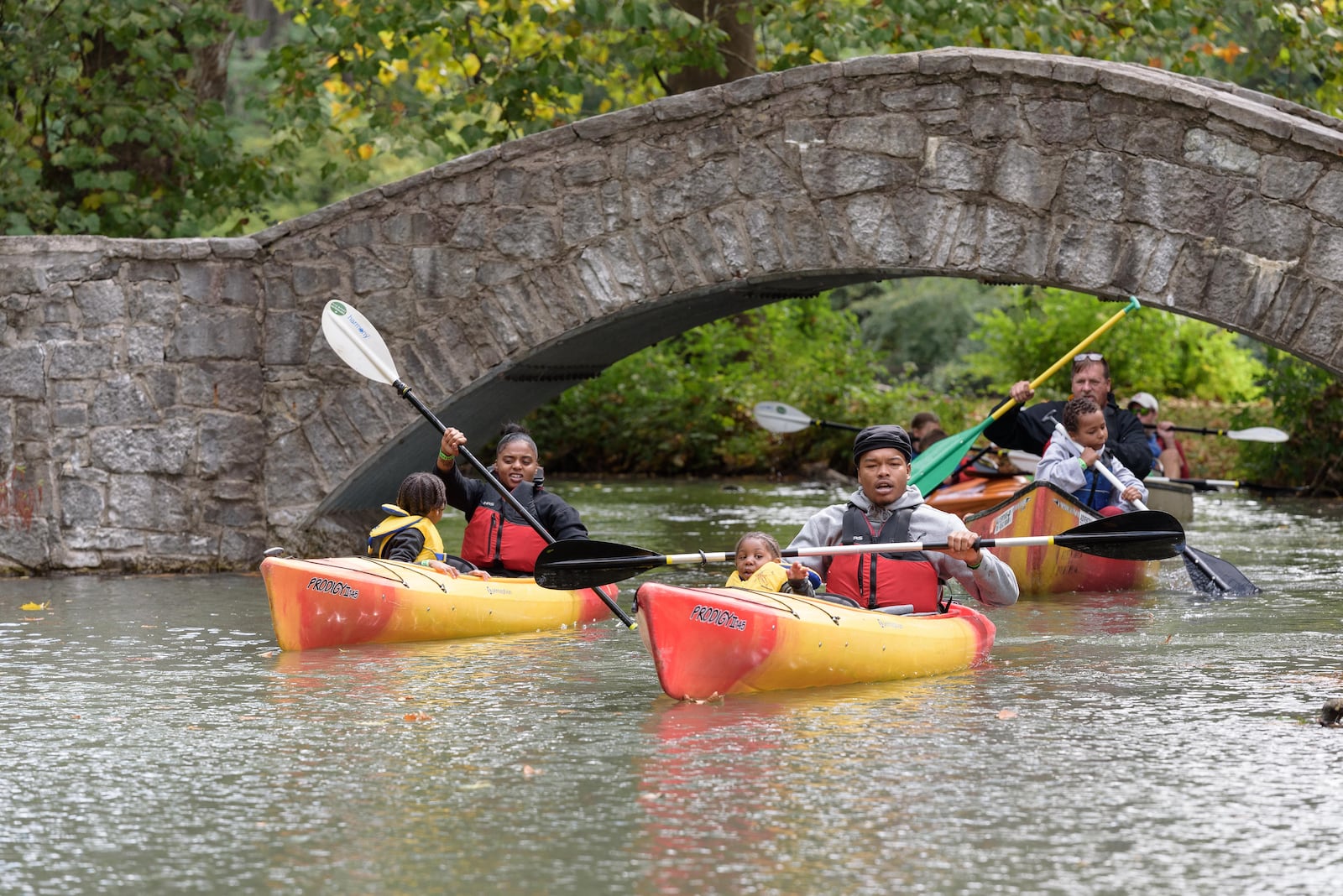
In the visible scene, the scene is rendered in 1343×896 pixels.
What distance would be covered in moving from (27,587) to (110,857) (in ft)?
20.2

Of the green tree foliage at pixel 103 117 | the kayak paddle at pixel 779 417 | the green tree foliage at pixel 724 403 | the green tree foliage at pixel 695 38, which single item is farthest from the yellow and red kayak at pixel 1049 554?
the green tree foliage at pixel 724 403

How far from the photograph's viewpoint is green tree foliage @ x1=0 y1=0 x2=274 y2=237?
13102 millimetres

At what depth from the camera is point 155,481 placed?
416 inches

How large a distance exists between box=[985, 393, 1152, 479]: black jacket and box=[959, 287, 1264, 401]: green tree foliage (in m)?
8.48

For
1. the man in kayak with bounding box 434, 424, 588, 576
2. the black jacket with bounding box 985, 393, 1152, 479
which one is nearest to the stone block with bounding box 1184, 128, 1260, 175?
the black jacket with bounding box 985, 393, 1152, 479

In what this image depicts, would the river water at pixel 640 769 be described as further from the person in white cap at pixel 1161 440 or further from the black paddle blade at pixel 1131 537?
the person in white cap at pixel 1161 440

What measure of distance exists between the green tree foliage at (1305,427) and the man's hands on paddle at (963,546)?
33.2ft

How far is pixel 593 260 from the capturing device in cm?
992

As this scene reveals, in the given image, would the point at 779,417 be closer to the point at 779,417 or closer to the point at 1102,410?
the point at 779,417

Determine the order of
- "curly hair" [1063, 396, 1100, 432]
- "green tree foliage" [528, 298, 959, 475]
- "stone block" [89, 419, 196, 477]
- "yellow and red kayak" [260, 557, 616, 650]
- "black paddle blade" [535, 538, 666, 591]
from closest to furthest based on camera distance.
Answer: "black paddle blade" [535, 538, 666, 591], "yellow and red kayak" [260, 557, 616, 650], "curly hair" [1063, 396, 1100, 432], "stone block" [89, 419, 196, 477], "green tree foliage" [528, 298, 959, 475]

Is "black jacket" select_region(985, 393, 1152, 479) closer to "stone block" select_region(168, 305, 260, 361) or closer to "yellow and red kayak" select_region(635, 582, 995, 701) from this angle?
"yellow and red kayak" select_region(635, 582, 995, 701)

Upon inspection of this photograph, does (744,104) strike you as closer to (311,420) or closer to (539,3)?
(311,420)

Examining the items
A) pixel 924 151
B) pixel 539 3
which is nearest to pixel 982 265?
pixel 924 151

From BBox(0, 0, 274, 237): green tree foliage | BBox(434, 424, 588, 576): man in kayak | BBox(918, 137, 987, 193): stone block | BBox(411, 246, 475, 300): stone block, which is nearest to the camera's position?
BBox(434, 424, 588, 576): man in kayak
